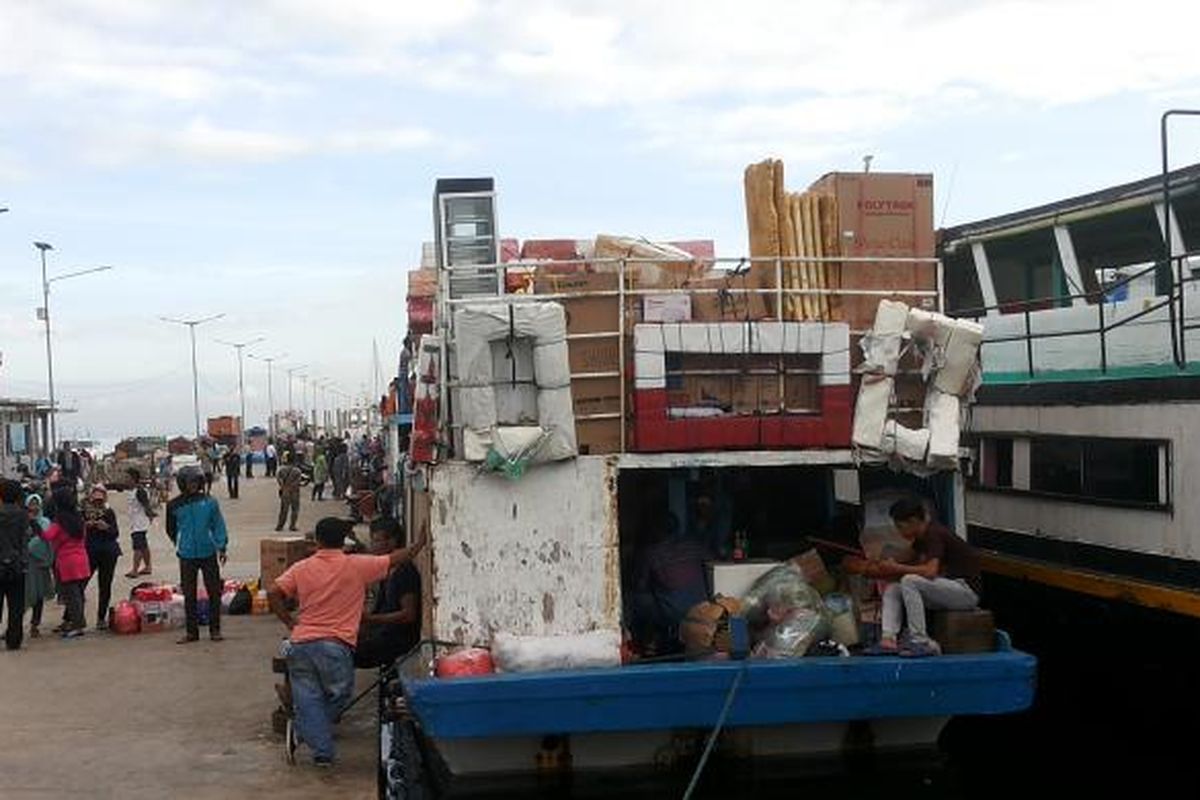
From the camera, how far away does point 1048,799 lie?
8.67 metres

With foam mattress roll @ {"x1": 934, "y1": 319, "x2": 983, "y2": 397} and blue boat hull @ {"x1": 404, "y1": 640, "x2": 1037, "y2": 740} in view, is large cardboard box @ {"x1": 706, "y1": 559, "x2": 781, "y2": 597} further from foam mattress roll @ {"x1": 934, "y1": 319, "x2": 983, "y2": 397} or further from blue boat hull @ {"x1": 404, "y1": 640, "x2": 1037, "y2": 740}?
foam mattress roll @ {"x1": 934, "y1": 319, "x2": 983, "y2": 397}

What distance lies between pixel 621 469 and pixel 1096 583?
3495 millimetres

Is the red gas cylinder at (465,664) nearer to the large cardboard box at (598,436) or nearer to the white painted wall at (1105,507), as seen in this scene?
the large cardboard box at (598,436)

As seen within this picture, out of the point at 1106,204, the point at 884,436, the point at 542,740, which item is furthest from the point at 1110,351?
the point at 542,740

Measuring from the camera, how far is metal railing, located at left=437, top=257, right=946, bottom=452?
24.2 ft

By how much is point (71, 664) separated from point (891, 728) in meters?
6.69

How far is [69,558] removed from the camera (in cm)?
1186

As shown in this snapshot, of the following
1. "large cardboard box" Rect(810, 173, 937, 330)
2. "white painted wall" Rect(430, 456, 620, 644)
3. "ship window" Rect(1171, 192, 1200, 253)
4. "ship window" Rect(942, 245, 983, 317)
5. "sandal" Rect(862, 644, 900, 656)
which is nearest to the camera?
"white painted wall" Rect(430, 456, 620, 644)

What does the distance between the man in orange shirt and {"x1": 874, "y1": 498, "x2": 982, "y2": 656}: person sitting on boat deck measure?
104 inches

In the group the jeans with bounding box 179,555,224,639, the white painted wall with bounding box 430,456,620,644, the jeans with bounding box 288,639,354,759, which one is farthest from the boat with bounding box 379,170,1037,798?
the jeans with bounding box 179,555,224,639

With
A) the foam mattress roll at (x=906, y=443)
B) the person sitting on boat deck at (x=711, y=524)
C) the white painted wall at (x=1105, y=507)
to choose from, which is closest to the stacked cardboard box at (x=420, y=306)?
the person sitting on boat deck at (x=711, y=524)

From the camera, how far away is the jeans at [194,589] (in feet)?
37.1

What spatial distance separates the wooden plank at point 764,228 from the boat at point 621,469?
6 cm

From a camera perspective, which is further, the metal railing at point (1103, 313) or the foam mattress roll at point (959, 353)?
the metal railing at point (1103, 313)
